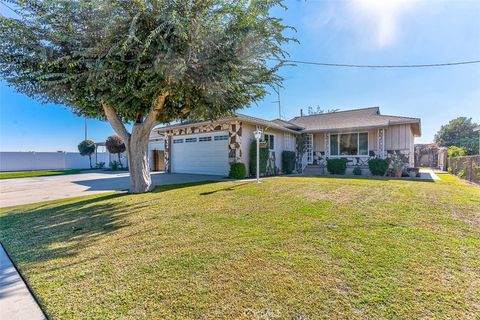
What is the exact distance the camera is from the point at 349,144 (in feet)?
49.4

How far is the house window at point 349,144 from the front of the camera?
1451cm

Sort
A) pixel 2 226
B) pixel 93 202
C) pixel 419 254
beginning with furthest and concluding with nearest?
1. pixel 93 202
2. pixel 2 226
3. pixel 419 254

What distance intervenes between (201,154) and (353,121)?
1036 centimetres

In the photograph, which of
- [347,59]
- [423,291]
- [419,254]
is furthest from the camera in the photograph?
[347,59]

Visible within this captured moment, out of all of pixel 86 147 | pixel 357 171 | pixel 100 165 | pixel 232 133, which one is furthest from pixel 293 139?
pixel 100 165

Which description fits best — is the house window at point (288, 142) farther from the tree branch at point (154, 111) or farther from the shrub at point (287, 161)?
the tree branch at point (154, 111)

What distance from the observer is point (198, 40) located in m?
5.98

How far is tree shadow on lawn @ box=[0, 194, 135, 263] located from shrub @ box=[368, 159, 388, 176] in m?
12.7

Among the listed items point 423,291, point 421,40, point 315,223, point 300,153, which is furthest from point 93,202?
point 421,40

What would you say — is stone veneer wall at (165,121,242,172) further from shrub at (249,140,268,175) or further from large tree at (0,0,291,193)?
large tree at (0,0,291,193)

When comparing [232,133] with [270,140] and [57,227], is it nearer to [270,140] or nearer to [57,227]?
[270,140]

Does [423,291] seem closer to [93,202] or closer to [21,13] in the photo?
[93,202]

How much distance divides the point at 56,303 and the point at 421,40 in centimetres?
1487

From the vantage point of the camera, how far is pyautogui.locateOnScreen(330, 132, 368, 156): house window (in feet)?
47.6
